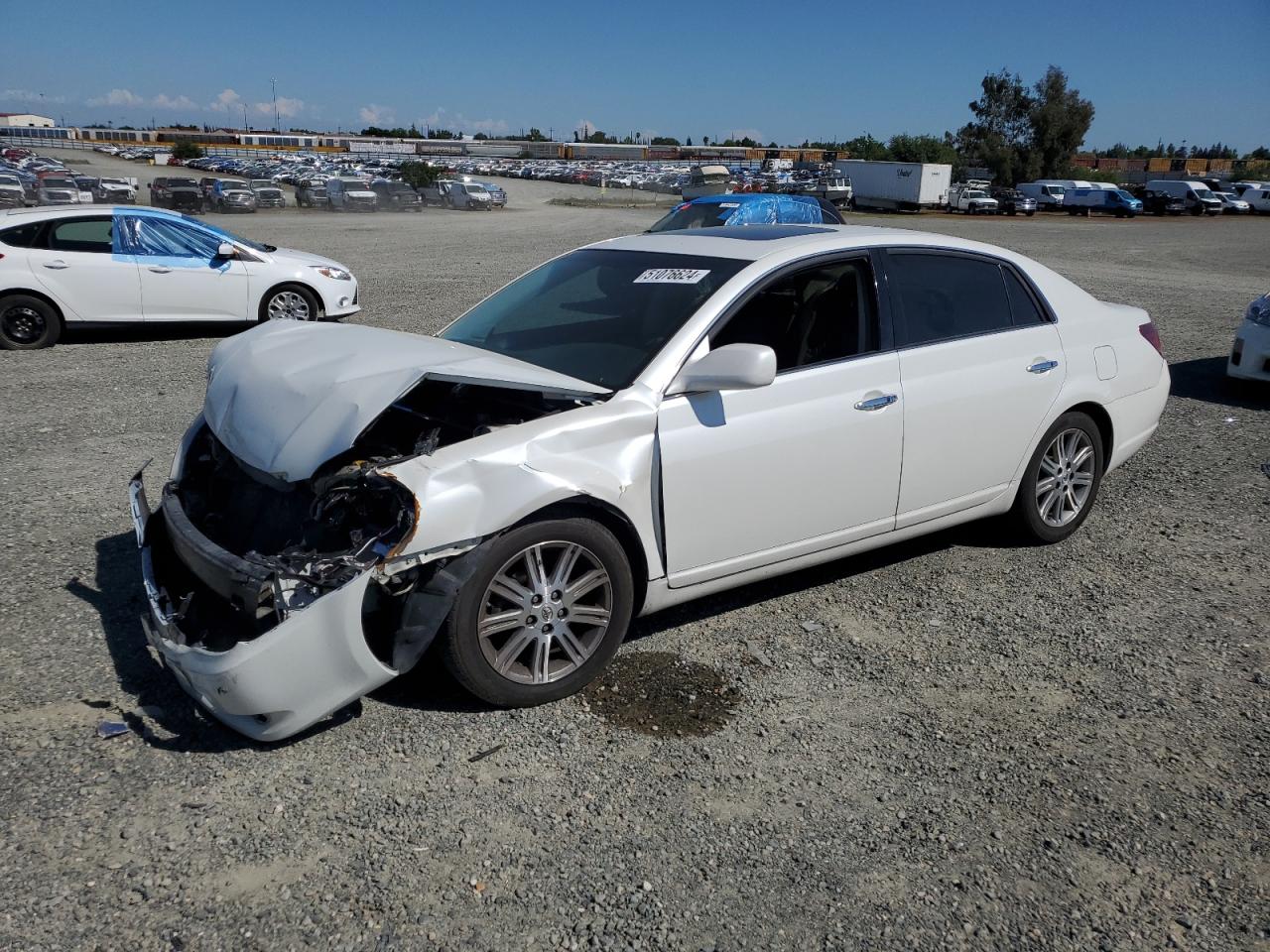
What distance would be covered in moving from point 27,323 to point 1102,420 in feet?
34.1

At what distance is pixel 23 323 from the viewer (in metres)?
10.7

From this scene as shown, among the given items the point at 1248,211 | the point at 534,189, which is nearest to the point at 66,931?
the point at 1248,211

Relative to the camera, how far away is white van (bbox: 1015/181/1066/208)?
52.0m

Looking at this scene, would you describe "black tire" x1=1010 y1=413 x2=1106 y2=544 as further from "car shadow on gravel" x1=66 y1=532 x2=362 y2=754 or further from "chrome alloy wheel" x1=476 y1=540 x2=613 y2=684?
"car shadow on gravel" x1=66 y1=532 x2=362 y2=754

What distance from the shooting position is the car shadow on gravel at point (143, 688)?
354cm

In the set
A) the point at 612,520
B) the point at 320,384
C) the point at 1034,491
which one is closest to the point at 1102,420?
the point at 1034,491

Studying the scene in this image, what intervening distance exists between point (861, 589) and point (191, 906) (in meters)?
3.22

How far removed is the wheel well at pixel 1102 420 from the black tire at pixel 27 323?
10.1 meters

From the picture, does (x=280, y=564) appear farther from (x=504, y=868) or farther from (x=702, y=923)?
(x=702, y=923)

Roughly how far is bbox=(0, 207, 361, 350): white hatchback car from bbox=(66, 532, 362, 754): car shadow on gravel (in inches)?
277

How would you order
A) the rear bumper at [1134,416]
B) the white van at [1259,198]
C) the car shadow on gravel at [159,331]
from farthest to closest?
the white van at [1259,198] → the car shadow on gravel at [159,331] → the rear bumper at [1134,416]

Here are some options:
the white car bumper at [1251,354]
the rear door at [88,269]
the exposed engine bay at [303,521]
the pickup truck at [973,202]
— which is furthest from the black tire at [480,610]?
the pickup truck at [973,202]

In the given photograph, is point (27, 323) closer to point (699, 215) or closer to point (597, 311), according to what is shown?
point (597, 311)

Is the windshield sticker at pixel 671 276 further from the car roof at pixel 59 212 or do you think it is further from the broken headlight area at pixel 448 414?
the car roof at pixel 59 212
